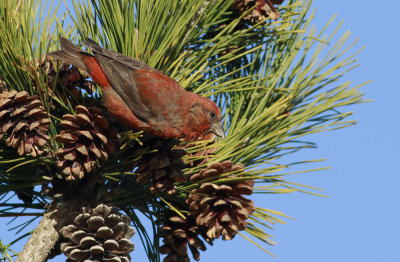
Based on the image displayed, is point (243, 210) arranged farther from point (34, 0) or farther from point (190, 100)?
point (34, 0)

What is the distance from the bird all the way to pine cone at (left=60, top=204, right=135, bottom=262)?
43cm

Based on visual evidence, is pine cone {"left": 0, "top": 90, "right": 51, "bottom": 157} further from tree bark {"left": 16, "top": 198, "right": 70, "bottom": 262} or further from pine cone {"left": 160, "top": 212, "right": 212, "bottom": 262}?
pine cone {"left": 160, "top": 212, "right": 212, "bottom": 262}

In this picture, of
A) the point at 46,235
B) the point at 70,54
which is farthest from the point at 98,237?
the point at 70,54

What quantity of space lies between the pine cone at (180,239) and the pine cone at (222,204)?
156mm

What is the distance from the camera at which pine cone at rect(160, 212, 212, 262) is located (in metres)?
2.55

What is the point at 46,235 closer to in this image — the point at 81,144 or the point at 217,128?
the point at 81,144

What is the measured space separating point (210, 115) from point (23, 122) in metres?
0.85

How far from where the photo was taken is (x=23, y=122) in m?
2.25

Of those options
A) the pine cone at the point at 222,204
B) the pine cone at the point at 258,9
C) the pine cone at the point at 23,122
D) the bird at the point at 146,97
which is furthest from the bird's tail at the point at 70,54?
the pine cone at the point at 258,9

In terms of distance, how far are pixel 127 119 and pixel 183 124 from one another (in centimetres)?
27

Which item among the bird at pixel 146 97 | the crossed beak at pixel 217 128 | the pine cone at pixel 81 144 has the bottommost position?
A: the pine cone at pixel 81 144

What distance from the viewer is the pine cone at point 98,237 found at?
7.61ft

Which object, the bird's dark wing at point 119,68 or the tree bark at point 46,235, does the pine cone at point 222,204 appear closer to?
the bird's dark wing at point 119,68

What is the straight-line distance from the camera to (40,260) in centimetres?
232
